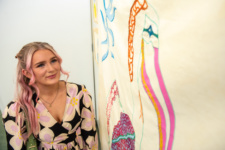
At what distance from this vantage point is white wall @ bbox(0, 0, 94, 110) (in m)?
1.12

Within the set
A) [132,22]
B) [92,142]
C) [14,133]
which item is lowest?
[92,142]

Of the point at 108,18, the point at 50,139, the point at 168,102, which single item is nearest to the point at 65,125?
the point at 50,139

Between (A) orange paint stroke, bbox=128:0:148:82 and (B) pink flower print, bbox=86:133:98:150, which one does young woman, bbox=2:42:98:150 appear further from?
(A) orange paint stroke, bbox=128:0:148:82

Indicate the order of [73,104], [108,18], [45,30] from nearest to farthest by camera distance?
[108,18] → [73,104] → [45,30]

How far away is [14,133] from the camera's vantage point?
0.90 m

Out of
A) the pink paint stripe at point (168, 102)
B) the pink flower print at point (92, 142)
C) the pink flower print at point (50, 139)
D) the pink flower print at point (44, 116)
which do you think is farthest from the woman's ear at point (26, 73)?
the pink paint stripe at point (168, 102)

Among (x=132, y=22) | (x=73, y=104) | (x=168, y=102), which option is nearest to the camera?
(x=168, y=102)

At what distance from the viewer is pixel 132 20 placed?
0.61 meters

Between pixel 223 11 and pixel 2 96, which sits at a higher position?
pixel 223 11

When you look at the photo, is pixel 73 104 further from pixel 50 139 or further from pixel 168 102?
pixel 168 102

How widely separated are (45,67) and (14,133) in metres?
0.33

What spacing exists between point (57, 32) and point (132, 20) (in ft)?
2.27

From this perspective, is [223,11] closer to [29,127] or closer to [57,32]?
[29,127]

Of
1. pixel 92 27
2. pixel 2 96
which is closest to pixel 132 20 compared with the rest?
pixel 92 27
